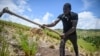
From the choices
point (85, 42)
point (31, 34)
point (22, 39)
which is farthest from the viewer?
point (85, 42)

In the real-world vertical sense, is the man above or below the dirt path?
above

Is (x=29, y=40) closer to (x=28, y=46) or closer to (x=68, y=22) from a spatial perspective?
(x=28, y=46)

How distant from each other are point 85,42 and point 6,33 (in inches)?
95.6

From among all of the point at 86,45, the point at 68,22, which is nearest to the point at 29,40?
the point at 68,22

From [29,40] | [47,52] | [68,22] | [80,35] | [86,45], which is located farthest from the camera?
[80,35]

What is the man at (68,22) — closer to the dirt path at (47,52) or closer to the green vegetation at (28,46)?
the green vegetation at (28,46)

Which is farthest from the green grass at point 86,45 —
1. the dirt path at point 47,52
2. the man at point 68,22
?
the man at point 68,22

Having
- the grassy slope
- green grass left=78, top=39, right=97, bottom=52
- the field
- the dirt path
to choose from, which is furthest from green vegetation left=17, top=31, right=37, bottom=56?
green grass left=78, top=39, right=97, bottom=52

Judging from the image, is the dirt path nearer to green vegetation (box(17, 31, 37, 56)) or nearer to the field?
the field

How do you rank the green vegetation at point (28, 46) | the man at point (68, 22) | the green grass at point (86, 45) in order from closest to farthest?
1. the man at point (68, 22)
2. the green vegetation at point (28, 46)
3. the green grass at point (86, 45)

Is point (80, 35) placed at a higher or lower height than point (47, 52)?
higher

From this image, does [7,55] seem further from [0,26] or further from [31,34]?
[31,34]

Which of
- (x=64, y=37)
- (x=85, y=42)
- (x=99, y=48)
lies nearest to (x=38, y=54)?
(x=64, y=37)

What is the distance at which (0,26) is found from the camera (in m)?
5.80
